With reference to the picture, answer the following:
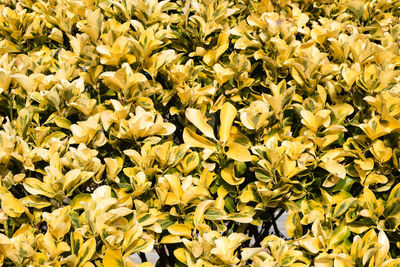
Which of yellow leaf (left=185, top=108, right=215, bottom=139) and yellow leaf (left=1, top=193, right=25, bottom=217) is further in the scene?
yellow leaf (left=185, top=108, right=215, bottom=139)

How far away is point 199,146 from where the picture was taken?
2121 millimetres

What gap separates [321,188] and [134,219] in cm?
94

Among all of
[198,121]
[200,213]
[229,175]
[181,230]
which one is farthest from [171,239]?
[198,121]

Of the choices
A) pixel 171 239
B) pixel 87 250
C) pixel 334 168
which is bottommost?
pixel 171 239

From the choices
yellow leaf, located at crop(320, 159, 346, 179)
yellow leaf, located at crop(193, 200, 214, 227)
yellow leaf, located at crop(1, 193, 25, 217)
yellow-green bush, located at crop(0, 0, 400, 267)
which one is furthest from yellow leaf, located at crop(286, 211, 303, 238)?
yellow leaf, located at crop(1, 193, 25, 217)

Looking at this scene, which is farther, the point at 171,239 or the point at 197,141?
the point at 197,141

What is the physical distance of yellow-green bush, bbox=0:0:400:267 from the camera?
185 cm

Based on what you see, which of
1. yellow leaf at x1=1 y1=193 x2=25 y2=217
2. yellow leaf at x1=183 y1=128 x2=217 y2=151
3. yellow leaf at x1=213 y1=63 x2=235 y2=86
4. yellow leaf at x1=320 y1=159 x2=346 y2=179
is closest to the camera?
yellow leaf at x1=1 y1=193 x2=25 y2=217

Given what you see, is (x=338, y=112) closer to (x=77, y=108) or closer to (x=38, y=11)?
(x=77, y=108)

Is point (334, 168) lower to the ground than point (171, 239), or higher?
higher

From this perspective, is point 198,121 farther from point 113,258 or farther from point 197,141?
point 113,258

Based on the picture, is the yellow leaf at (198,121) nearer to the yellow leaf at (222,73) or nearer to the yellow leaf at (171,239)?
the yellow leaf at (222,73)

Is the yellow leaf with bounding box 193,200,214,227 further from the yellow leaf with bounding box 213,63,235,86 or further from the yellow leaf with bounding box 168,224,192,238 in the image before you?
the yellow leaf with bounding box 213,63,235,86

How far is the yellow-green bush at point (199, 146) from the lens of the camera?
6.08 feet
